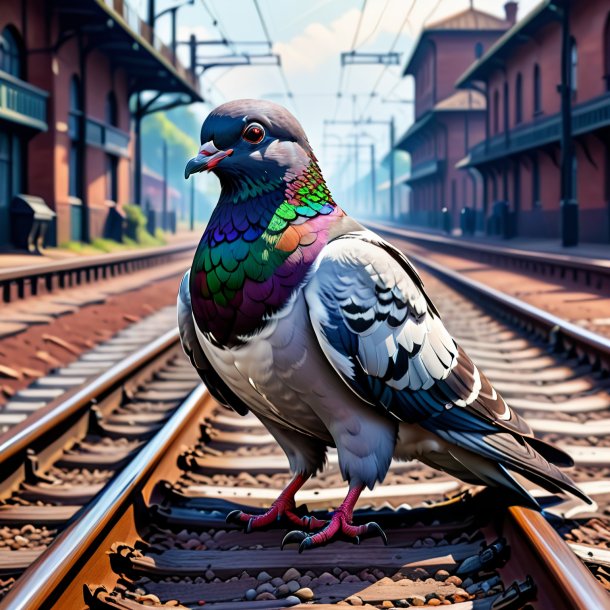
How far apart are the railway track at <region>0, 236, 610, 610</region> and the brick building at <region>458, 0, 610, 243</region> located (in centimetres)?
2116

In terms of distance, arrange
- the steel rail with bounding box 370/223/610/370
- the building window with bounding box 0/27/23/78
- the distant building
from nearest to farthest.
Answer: the steel rail with bounding box 370/223/610/370 → the building window with bounding box 0/27/23/78 → the distant building

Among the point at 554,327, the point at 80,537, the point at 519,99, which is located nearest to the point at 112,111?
the point at 519,99

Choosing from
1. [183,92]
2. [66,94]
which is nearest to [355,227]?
[66,94]

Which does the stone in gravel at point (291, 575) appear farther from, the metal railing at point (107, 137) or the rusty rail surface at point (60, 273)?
the metal railing at point (107, 137)

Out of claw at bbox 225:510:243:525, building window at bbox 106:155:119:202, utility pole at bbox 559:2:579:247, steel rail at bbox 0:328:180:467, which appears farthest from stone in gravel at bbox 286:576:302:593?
building window at bbox 106:155:119:202

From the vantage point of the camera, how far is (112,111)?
32719 mm

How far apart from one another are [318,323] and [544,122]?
32.0 m

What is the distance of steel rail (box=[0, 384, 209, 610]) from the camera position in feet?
7.25

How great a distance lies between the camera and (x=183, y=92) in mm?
34938

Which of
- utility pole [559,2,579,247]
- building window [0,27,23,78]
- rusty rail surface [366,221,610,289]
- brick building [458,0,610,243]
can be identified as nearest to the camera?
rusty rail surface [366,221,610,289]

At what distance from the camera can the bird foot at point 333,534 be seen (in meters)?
2.53

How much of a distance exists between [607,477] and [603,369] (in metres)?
2.63

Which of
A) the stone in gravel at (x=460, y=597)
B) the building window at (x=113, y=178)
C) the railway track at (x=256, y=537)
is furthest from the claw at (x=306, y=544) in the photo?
the building window at (x=113, y=178)

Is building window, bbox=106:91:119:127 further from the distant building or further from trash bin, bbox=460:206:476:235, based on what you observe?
the distant building
